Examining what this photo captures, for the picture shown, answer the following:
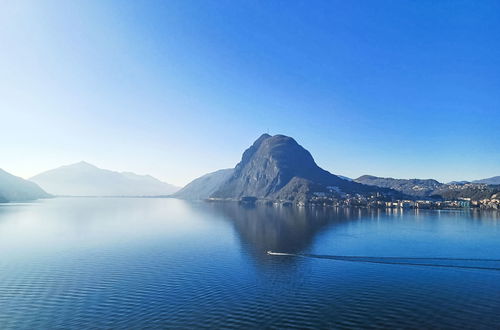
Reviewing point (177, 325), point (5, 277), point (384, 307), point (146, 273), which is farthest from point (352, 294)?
point (5, 277)

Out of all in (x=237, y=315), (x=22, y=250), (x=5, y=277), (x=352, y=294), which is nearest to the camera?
(x=237, y=315)

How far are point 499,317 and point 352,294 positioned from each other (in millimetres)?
14440

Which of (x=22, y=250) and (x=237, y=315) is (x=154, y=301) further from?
(x=22, y=250)

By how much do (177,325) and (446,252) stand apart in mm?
61969

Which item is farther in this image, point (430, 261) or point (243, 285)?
point (430, 261)

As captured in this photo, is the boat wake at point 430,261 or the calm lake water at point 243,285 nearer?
the calm lake water at point 243,285

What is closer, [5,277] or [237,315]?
[237,315]

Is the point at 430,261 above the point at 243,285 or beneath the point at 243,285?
above

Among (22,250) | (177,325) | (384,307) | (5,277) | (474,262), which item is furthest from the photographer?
(22,250)

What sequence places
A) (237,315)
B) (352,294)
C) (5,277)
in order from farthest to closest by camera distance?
1. (5,277)
2. (352,294)
3. (237,315)

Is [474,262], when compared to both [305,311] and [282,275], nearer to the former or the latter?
[282,275]

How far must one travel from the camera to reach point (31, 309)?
3134 cm

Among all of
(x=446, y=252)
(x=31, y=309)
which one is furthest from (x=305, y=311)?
(x=446, y=252)

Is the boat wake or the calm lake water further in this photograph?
the boat wake
